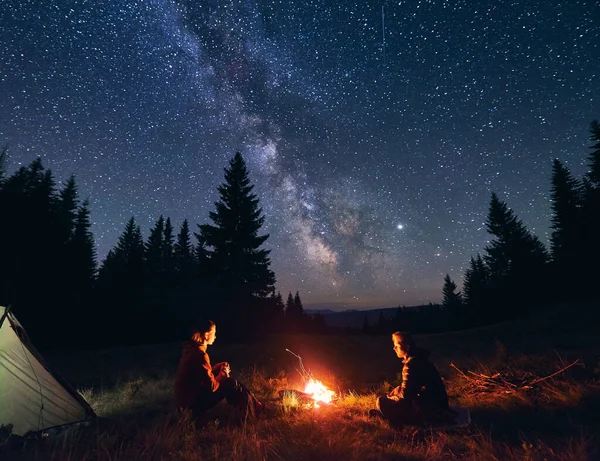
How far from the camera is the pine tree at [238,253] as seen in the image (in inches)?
919

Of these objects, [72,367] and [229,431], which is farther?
[72,367]

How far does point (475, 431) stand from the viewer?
4.63m

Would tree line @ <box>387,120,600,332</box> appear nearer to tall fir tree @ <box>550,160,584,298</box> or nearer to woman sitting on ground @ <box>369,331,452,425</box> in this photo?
tall fir tree @ <box>550,160,584,298</box>

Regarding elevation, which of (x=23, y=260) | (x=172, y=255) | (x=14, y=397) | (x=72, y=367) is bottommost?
(x=72, y=367)

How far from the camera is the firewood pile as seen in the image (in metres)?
6.50

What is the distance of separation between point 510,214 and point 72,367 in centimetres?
4243

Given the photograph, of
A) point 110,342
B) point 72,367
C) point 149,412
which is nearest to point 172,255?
point 110,342

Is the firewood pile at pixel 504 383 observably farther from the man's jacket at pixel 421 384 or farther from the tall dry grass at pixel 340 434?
the man's jacket at pixel 421 384

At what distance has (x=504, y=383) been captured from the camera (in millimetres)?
6809

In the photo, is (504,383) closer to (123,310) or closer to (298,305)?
(123,310)

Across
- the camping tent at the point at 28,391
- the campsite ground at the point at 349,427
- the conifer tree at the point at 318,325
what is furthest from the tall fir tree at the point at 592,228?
the conifer tree at the point at 318,325

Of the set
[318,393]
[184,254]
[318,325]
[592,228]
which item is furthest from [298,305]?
[318,393]

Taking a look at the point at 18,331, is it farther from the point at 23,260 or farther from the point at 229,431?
the point at 23,260

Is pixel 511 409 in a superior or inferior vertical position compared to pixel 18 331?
inferior
